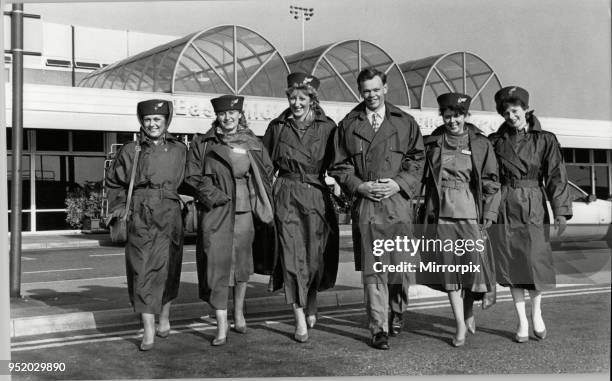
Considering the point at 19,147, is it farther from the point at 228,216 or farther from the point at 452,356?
the point at 452,356

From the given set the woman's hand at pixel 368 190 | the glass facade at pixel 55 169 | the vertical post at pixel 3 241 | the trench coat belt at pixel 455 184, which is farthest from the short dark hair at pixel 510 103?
the glass facade at pixel 55 169

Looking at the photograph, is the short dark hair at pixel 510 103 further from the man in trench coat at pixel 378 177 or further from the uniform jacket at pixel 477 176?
the man in trench coat at pixel 378 177

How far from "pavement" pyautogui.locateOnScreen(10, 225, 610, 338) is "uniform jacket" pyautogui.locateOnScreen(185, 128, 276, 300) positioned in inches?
40.0

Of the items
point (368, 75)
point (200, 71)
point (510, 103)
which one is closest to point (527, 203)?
point (510, 103)

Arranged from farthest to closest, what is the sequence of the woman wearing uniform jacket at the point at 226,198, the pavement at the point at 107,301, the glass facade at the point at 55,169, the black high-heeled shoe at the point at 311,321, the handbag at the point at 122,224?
the glass facade at the point at 55,169 < the black high-heeled shoe at the point at 311,321 < the pavement at the point at 107,301 < the woman wearing uniform jacket at the point at 226,198 < the handbag at the point at 122,224

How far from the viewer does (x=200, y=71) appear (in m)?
17.7

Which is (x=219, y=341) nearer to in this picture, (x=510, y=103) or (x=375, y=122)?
(x=375, y=122)

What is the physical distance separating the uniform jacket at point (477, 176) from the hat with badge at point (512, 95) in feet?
0.98

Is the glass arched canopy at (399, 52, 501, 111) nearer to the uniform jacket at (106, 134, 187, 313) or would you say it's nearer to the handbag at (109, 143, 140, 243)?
the uniform jacket at (106, 134, 187, 313)

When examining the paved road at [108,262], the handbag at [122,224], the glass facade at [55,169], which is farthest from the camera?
the glass facade at [55,169]

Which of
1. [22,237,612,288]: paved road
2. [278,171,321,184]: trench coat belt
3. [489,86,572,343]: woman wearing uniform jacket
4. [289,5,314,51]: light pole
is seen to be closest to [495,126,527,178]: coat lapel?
[489,86,572,343]: woman wearing uniform jacket

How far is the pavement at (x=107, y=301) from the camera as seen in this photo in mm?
5840

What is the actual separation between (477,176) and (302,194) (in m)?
1.32

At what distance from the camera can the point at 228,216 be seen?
5.64m
